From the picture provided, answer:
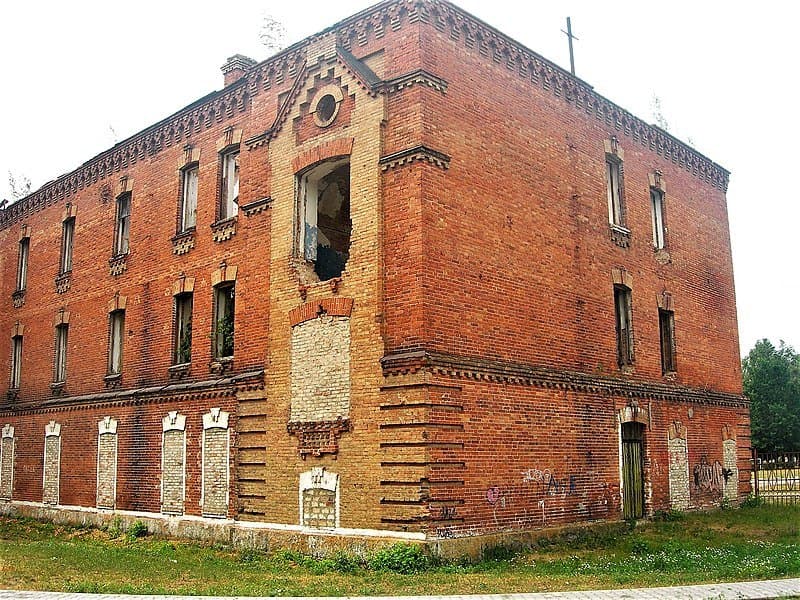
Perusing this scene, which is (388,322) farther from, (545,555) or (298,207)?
(545,555)

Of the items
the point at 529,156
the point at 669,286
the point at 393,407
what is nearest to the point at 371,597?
the point at 393,407

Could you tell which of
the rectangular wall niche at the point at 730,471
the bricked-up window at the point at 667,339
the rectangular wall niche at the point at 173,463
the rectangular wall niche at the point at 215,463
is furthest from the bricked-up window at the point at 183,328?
the rectangular wall niche at the point at 730,471

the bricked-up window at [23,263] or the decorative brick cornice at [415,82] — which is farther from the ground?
the decorative brick cornice at [415,82]

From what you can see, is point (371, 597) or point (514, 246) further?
point (514, 246)

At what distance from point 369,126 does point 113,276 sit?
10.3 m

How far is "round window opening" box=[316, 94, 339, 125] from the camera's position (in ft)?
55.2

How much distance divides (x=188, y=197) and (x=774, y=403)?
140ft

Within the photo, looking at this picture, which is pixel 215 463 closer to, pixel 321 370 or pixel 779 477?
pixel 321 370

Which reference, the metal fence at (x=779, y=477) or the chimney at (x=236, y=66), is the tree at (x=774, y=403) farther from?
the chimney at (x=236, y=66)

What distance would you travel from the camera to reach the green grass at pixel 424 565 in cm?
1209

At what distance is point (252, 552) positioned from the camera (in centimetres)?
1620

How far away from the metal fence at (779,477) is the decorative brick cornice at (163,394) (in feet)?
50.2

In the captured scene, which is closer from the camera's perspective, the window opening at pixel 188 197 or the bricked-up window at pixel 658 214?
the window opening at pixel 188 197

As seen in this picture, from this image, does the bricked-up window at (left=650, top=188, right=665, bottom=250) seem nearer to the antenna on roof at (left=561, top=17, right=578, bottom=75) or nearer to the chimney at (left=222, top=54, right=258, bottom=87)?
the antenna on roof at (left=561, top=17, right=578, bottom=75)
